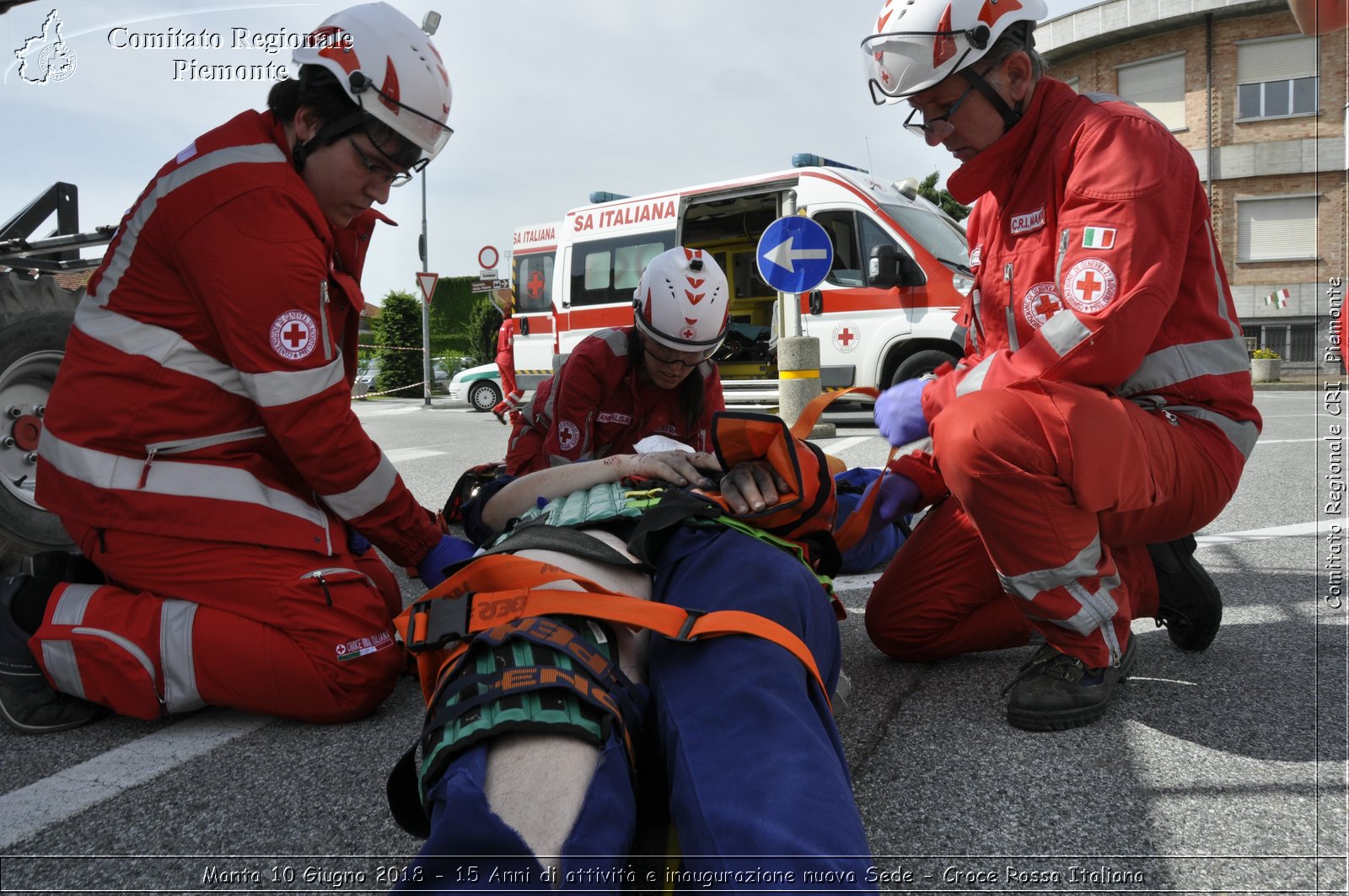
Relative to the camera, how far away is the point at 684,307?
3537mm

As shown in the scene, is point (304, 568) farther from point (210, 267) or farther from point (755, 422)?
point (755, 422)

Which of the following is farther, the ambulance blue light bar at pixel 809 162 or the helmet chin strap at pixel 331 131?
the ambulance blue light bar at pixel 809 162

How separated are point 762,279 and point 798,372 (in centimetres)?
133

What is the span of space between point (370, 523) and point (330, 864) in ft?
3.74

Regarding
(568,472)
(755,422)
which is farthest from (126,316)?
(755,422)

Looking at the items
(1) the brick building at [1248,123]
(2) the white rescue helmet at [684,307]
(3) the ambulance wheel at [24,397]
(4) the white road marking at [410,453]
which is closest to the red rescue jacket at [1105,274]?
(2) the white rescue helmet at [684,307]

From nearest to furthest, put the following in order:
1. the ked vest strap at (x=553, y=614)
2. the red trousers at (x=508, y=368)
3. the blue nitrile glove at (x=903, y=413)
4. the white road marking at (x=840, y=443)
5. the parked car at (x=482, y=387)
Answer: the ked vest strap at (x=553, y=614)
the blue nitrile glove at (x=903, y=413)
the white road marking at (x=840, y=443)
the red trousers at (x=508, y=368)
the parked car at (x=482, y=387)

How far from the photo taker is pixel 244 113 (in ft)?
8.26

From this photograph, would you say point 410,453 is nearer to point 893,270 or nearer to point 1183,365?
point 893,270

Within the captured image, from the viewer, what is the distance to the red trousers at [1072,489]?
6.41 ft

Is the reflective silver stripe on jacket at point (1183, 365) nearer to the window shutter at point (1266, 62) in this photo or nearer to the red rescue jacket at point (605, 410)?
the red rescue jacket at point (605, 410)

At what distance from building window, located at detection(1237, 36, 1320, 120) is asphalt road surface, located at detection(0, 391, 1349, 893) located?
26.0 meters

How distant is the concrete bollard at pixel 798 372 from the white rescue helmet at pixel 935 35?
639cm

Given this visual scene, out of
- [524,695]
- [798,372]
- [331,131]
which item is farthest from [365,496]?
[798,372]
